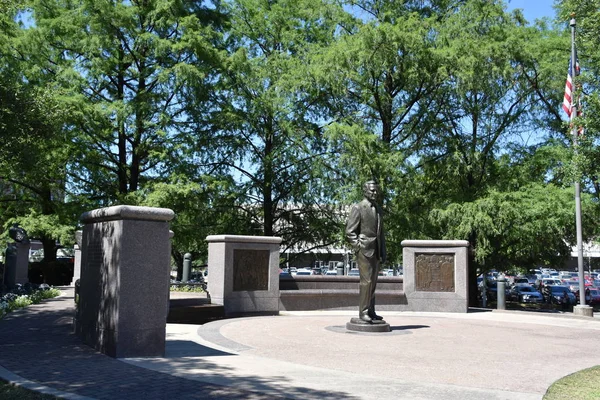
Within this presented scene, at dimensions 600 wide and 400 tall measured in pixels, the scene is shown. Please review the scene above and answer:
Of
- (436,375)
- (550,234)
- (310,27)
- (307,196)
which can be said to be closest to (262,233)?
(307,196)

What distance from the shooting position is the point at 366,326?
1164 centimetres

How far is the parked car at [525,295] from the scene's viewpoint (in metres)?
36.0

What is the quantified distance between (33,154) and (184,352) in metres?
8.22

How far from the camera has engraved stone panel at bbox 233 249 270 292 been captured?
50.5 ft

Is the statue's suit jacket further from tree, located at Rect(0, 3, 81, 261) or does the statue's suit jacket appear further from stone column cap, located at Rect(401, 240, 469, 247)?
tree, located at Rect(0, 3, 81, 261)

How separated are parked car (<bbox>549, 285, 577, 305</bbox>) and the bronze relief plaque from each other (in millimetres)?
20225

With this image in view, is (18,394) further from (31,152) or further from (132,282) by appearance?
(31,152)

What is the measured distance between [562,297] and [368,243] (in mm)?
27845

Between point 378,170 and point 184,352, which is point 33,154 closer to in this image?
point 184,352

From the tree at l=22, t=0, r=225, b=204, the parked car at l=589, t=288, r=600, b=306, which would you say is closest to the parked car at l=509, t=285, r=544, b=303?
the parked car at l=589, t=288, r=600, b=306

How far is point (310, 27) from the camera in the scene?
90.3 feet

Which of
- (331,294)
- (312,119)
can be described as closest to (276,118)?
(312,119)

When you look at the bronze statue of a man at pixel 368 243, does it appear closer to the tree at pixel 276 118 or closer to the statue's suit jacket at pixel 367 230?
the statue's suit jacket at pixel 367 230

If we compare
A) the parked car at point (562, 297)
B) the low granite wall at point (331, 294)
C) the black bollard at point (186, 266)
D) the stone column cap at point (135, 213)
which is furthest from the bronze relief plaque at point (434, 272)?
the parked car at point (562, 297)
